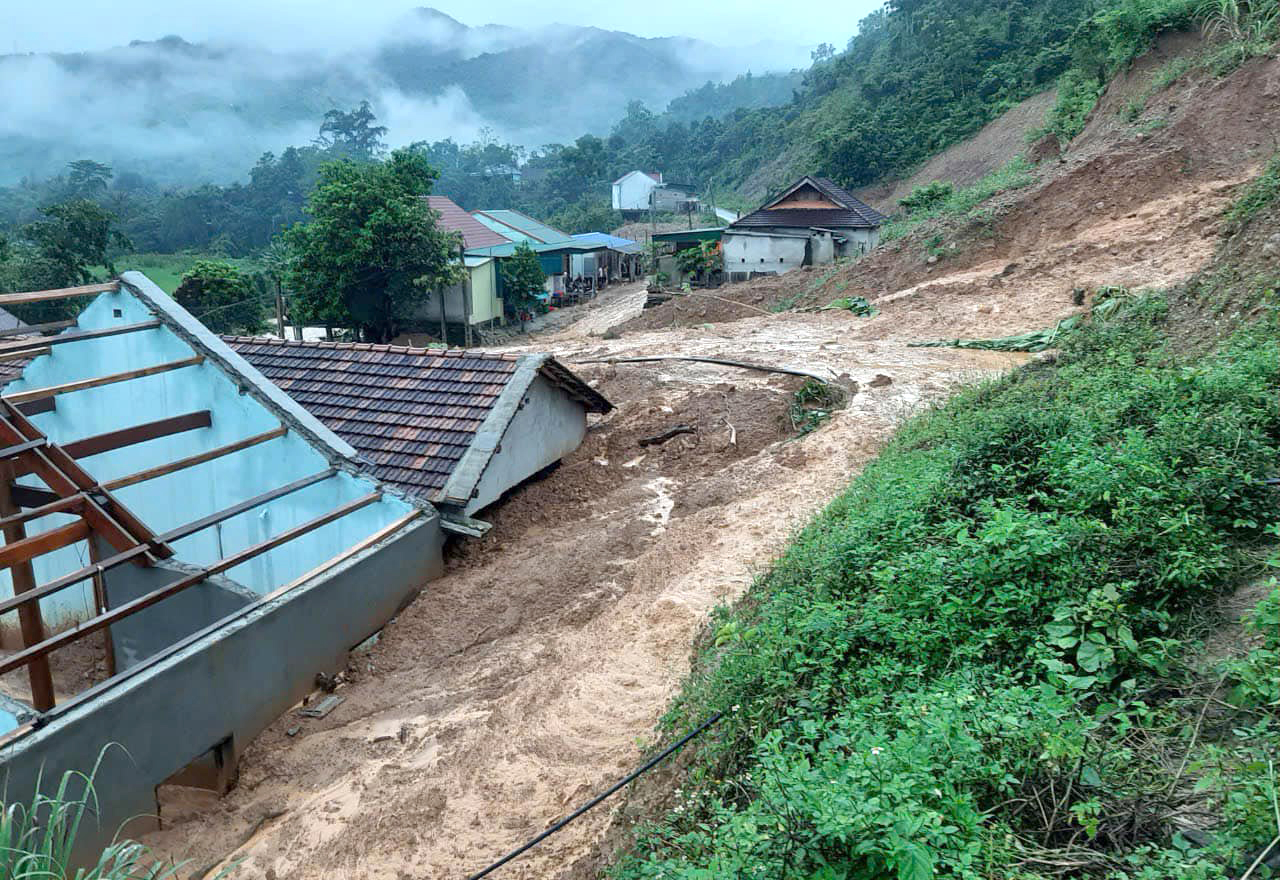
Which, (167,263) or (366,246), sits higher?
(167,263)

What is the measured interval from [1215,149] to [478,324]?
2510 cm

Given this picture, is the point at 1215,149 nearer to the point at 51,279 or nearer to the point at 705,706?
the point at 705,706

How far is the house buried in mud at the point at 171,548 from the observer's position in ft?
20.7

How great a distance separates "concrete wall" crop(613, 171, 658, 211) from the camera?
70312mm

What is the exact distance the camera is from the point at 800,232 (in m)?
33.9

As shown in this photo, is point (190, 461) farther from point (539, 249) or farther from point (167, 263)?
point (167, 263)

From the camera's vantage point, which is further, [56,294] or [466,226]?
[466,226]

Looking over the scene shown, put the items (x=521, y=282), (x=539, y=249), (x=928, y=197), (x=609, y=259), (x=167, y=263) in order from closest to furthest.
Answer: (x=928, y=197) < (x=521, y=282) < (x=539, y=249) < (x=609, y=259) < (x=167, y=263)

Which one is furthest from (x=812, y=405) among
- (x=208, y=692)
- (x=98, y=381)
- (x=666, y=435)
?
(x=98, y=381)

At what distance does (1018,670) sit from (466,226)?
4049 cm

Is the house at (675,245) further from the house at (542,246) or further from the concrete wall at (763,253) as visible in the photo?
the house at (542,246)

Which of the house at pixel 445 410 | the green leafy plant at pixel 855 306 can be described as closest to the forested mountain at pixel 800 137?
the green leafy plant at pixel 855 306

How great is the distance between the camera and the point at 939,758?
3600mm

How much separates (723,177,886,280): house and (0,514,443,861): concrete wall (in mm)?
27424
